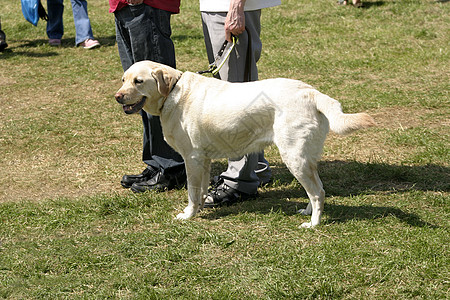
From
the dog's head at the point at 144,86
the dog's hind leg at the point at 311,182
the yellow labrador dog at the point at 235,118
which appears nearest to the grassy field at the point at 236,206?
the dog's hind leg at the point at 311,182

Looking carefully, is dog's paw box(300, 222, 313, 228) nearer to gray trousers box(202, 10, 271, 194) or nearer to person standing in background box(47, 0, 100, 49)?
gray trousers box(202, 10, 271, 194)

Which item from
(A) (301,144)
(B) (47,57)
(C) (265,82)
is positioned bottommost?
(B) (47,57)

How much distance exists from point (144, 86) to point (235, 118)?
2.22 feet

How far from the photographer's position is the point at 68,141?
234 inches

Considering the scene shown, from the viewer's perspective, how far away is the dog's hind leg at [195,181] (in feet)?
13.2

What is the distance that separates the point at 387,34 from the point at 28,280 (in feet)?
25.1

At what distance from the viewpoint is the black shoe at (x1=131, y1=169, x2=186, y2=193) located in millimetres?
4691

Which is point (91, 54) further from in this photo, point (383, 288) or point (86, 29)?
point (383, 288)

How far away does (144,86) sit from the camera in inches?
153

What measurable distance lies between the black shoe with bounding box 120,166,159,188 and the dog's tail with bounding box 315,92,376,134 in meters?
1.83

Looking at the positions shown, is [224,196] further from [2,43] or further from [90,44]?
[2,43]

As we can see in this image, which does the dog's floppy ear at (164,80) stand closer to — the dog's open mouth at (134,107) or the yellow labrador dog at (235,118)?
the yellow labrador dog at (235,118)

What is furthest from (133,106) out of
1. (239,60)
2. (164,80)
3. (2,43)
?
(2,43)

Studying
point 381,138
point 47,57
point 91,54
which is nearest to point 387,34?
point 381,138
